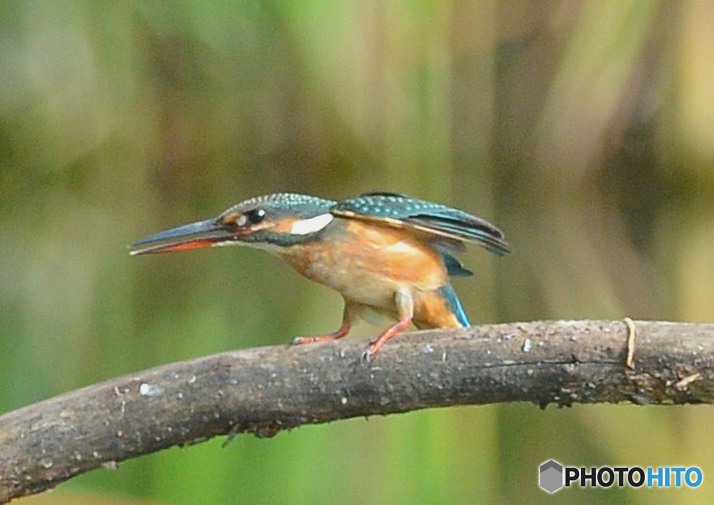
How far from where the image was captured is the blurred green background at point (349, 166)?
6.17 feet

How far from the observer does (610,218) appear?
3.41 metres

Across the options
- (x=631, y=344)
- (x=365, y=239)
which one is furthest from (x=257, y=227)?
(x=631, y=344)

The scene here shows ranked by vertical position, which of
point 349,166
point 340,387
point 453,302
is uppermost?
point 349,166

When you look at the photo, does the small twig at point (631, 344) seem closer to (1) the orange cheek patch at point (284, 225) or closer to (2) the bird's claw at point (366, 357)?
(2) the bird's claw at point (366, 357)

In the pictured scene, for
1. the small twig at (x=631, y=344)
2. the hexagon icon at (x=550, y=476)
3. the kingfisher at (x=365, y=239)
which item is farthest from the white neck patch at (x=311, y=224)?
the hexagon icon at (x=550, y=476)

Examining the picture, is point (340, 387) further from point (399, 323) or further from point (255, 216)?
point (255, 216)

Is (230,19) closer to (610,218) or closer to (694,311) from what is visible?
(610,218)

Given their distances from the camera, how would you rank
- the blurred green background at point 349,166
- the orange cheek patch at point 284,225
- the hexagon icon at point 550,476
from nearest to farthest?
the orange cheek patch at point 284,225 < the hexagon icon at point 550,476 < the blurred green background at point 349,166

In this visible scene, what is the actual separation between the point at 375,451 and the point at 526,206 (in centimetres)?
208

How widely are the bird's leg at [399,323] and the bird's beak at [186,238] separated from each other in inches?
7.4

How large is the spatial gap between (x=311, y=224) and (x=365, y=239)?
6 cm

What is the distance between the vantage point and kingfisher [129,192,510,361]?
1.05 meters

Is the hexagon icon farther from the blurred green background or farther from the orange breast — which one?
the orange breast

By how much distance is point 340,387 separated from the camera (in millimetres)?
887
